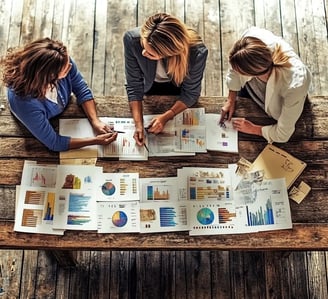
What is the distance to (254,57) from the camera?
5.32 ft

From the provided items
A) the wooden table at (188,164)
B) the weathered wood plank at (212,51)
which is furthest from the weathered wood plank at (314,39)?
the wooden table at (188,164)

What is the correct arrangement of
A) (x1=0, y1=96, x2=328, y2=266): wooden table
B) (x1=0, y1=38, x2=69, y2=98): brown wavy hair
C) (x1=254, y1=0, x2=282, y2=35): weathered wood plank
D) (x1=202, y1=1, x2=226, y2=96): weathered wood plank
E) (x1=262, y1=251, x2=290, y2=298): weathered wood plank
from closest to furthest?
1. (x1=0, y1=38, x2=69, y2=98): brown wavy hair
2. (x1=0, y1=96, x2=328, y2=266): wooden table
3. (x1=262, y1=251, x2=290, y2=298): weathered wood plank
4. (x1=202, y1=1, x2=226, y2=96): weathered wood plank
5. (x1=254, y1=0, x2=282, y2=35): weathered wood plank

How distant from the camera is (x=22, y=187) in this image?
180 centimetres

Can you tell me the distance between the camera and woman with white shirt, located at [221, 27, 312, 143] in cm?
164

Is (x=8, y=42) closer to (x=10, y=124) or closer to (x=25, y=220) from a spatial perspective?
(x=10, y=124)

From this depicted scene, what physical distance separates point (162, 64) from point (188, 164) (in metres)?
0.41

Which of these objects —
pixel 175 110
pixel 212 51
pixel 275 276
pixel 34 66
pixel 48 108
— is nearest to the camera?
pixel 34 66

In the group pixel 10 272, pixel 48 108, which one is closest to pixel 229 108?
pixel 48 108

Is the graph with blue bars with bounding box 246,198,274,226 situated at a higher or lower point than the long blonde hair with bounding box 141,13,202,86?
lower

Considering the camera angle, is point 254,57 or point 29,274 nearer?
point 254,57

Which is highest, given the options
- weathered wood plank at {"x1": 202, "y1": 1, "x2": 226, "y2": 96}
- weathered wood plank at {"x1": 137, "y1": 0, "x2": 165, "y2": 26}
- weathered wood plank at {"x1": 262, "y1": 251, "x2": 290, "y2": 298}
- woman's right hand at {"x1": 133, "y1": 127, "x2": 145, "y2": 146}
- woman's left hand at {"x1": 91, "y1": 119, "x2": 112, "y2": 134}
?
weathered wood plank at {"x1": 137, "y1": 0, "x2": 165, "y2": 26}

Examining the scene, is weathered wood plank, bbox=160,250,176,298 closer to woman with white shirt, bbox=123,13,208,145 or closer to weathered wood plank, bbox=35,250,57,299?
weathered wood plank, bbox=35,250,57,299

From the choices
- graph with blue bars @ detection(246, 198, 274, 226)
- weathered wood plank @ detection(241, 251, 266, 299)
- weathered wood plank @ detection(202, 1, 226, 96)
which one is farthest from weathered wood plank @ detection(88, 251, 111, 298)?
weathered wood plank @ detection(202, 1, 226, 96)

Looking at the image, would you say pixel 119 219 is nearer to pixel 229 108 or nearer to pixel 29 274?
pixel 229 108
